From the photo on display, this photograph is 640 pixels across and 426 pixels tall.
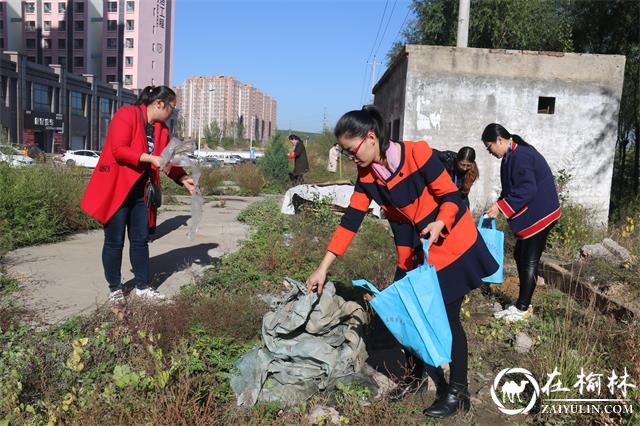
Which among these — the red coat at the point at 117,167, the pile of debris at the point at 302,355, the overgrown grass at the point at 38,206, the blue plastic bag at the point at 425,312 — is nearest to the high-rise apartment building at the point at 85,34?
the overgrown grass at the point at 38,206

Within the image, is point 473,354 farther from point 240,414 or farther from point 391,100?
point 391,100

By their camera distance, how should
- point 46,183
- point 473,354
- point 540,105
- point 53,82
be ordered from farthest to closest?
1. point 53,82
2. point 540,105
3. point 46,183
4. point 473,354

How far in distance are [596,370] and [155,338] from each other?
2.55 metres

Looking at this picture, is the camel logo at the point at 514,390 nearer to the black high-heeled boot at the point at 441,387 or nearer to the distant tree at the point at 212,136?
the black high-heeled boot at the point at 441,387

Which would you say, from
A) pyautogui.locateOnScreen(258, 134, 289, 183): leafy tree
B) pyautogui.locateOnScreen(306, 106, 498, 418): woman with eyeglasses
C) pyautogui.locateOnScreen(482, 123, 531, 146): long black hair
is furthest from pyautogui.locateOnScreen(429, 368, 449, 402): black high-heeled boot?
pyautogui.locateOnScreen(258, 134, 289, 183): leafy tree

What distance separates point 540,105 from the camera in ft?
32.2

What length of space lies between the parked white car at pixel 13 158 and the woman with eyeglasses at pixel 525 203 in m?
6.71

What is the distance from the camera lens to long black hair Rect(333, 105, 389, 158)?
271cm

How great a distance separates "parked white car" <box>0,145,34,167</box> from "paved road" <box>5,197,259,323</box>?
1606mm

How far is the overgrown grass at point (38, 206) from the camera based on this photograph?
6387 millimetres

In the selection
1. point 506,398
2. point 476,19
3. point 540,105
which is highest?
point 476,19

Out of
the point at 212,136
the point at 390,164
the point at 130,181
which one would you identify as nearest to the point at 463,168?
the point at 390,164

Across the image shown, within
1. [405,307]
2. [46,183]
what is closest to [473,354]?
[405,307]

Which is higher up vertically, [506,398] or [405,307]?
[405,307]
